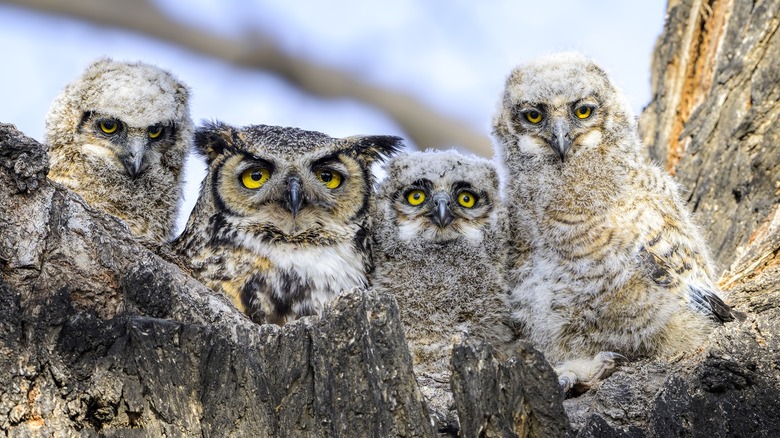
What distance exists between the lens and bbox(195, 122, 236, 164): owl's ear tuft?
129 inches

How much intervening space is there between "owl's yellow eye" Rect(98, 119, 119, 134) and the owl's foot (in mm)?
1907

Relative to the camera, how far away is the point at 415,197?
11.4 feet

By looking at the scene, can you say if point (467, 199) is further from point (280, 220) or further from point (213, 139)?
point (213, 139)

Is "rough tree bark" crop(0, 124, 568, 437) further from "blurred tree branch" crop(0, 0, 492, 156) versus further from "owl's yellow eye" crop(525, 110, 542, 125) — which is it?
"blurred tree branch" crop(0, 0, 492, 156)

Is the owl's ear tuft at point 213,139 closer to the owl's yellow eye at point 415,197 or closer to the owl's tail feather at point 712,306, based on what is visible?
the owl's yellow eye at point 415,197

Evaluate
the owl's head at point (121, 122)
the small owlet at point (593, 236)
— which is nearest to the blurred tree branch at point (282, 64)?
the owl's head at point (121, 122)

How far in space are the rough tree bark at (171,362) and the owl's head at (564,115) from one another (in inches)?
60.0

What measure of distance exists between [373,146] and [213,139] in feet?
1.88

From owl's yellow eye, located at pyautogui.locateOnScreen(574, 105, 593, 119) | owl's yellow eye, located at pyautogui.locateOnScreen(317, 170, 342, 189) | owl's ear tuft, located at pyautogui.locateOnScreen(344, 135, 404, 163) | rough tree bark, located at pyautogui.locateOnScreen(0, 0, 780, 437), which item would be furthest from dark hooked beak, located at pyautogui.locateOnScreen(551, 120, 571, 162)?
rough tree bark, located at pyautogui.locateOnScreen(0, 0, 780, 437)

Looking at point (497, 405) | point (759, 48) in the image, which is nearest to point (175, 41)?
point (759, 48)

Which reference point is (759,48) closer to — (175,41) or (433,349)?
(433,349)

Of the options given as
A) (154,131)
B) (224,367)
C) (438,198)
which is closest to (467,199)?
(438,198)

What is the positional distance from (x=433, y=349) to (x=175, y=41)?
11.7ft

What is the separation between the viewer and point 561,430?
204cm
